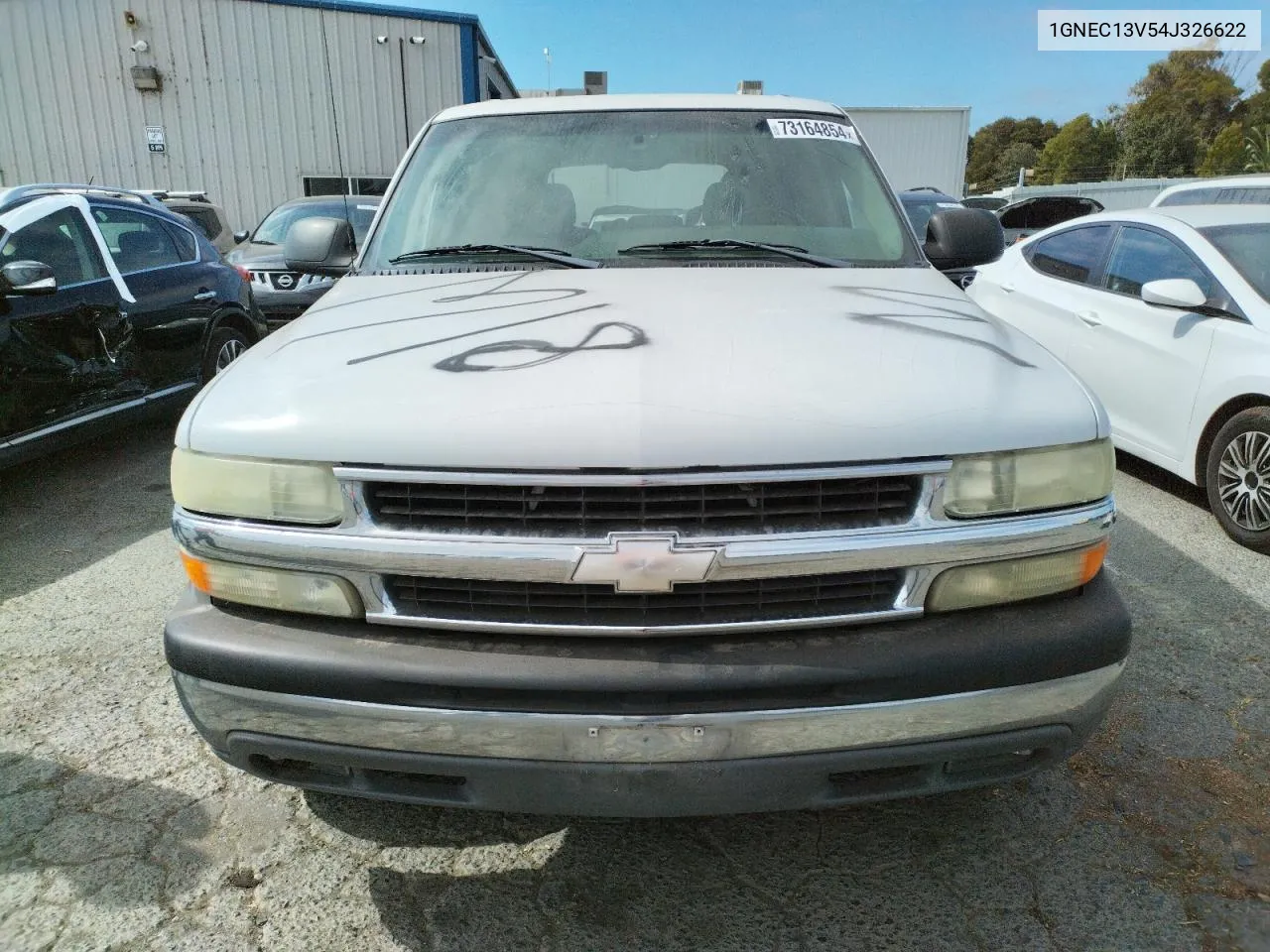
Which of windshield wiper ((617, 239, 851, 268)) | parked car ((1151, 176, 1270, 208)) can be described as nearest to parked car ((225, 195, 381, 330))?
windshield wiper ((617, 239, 851, 268))

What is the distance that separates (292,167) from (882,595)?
19012 millimetres

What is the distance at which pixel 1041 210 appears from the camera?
16.6 meters

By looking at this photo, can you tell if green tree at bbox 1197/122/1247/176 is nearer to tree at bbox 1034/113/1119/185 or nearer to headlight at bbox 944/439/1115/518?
tree at bbox 1034/113/1119/185

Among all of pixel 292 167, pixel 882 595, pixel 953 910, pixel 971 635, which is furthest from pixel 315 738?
pixel 292 167

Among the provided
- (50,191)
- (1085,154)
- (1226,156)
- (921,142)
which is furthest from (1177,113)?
(50,191)

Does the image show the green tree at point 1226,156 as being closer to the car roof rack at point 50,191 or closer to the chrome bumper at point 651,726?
the car roof rack at point 50,191

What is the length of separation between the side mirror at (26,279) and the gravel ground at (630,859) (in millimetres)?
2507

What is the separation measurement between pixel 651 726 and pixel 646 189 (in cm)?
199

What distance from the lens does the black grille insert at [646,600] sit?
5.60 ft

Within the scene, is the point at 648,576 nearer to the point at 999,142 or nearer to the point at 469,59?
the point at 469,59

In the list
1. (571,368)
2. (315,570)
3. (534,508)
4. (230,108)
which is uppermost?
(230,108)

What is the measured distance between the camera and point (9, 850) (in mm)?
2234

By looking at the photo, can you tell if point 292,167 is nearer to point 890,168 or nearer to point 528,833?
point 890,168

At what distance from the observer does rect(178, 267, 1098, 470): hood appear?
1664mm
